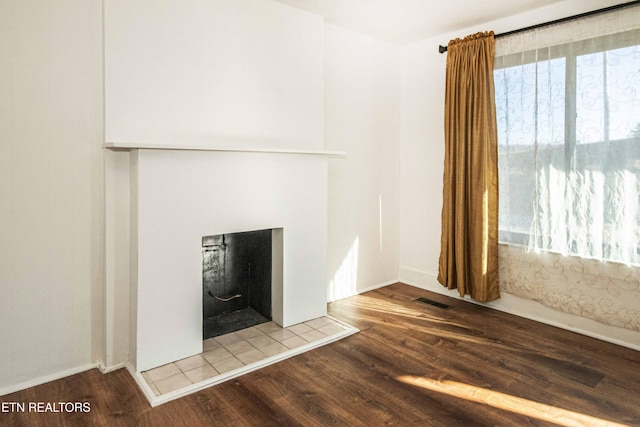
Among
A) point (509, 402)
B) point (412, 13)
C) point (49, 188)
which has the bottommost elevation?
point (509, 402)

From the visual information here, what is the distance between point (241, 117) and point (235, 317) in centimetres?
156

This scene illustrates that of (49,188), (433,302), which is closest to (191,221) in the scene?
(49,188)

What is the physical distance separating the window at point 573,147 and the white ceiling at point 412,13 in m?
0.38

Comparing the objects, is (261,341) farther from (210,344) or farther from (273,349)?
(210,344)

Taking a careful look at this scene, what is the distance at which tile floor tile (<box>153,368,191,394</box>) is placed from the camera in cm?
209

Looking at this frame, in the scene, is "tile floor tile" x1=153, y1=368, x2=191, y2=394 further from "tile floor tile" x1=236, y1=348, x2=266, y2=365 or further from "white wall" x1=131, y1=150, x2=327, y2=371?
"tile floor tile" x1=236, y1=348, x2=266, y2=365

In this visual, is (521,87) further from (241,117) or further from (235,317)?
(235,317)

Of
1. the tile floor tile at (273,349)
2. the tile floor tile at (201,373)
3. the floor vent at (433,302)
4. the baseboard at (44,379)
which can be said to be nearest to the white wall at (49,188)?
the baseboard at (44,379)

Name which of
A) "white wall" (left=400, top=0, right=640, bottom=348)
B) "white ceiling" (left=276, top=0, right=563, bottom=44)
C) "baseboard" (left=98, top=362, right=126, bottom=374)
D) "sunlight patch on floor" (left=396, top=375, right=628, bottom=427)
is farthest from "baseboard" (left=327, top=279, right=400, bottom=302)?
"white ceiling" (left=276, top=0, right=563, bottom=44)

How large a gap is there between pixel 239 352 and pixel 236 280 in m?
0.69

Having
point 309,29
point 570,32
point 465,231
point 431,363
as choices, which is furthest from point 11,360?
point 570,32

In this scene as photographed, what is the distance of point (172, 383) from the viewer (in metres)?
2.16

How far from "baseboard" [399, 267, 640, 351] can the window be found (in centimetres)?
50

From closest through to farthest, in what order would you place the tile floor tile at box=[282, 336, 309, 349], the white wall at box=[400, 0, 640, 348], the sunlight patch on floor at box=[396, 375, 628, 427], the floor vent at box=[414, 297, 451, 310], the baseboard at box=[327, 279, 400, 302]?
the sunlight patch on floor at box=[396, 375, 628, 427] < the tile floor tile at box=[282, 336, 309, 349] < the floor vent at box=[414, 297, 451, 310] < the baseboard at box=[327, 279, 400, 302] < the white wall at box=[400, 0, 640, 348]
